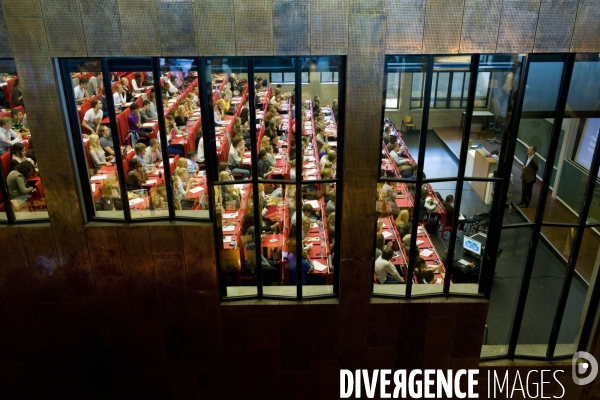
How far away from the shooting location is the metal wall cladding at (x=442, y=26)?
15.6 ft

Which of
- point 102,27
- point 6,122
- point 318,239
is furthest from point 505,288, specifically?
point 6,122

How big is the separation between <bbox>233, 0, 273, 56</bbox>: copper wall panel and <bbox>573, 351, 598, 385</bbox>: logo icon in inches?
206

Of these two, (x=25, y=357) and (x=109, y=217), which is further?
(x=25, y=357)

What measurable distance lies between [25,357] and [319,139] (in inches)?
182

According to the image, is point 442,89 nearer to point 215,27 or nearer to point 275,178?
point 275,178

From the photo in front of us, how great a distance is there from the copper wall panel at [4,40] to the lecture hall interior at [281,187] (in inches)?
0.7

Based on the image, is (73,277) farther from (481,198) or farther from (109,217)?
(481,198)

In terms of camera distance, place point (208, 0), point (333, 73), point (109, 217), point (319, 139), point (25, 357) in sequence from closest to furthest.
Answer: point (208, 0) < point (333, 73) < point (109, 217) < point (25, 357) < point (319, 139)

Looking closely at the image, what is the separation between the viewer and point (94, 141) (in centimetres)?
574

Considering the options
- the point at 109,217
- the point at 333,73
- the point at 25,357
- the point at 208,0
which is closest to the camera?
the point at 208,0

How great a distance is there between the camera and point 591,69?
16.9 feet

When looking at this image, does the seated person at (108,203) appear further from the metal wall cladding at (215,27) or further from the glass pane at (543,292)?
the glass pane at (543,292)

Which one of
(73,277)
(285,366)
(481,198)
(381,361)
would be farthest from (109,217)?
(481,198)

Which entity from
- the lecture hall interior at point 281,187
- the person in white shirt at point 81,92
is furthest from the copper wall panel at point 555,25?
the person in white shirt at point 81,92
